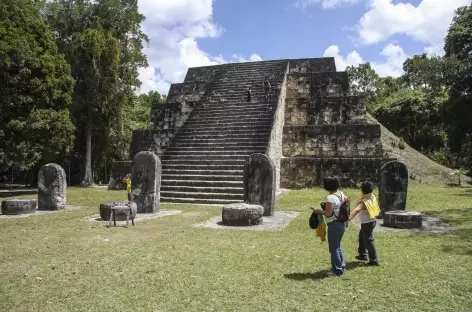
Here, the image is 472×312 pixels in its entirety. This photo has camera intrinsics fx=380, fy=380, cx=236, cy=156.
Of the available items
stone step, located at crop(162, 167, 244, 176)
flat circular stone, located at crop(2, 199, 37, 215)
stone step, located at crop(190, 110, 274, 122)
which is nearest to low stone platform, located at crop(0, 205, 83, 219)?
flat circular stone, located at crop(2, 199, 37, 215)

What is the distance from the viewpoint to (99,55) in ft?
63.3

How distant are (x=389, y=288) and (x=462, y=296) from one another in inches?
29.6

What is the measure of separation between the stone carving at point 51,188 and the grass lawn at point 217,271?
8.58 ft

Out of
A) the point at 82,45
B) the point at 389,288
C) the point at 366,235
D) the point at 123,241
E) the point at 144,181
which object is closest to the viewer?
the point at 389,288

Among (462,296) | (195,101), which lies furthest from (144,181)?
(195,101)

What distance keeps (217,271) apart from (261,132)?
36.6ft

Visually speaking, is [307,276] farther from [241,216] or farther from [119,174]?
[119,174]

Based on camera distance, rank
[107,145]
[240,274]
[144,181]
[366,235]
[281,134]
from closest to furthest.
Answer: [240,274], [366,235], [144,181], [281,134], [107,145]

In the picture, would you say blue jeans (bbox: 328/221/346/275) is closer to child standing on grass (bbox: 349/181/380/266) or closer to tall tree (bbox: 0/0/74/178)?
child standing on grass (bbox: 349/181/380/266)

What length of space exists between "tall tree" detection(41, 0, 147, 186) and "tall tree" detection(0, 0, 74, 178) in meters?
3.12

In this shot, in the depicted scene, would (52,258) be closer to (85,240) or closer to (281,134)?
(85,240)

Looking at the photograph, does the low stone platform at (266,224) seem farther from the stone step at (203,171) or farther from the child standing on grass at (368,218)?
the stone step at (203,171)

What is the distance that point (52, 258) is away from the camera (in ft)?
19.2

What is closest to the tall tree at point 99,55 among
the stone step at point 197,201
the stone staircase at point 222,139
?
the stone staircase at point 222,139
